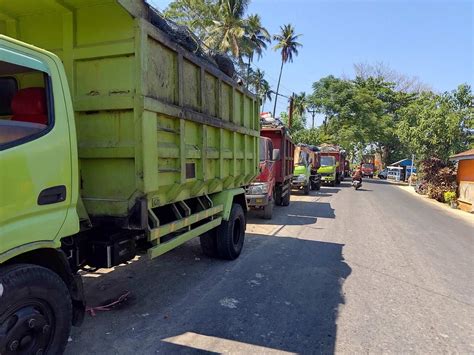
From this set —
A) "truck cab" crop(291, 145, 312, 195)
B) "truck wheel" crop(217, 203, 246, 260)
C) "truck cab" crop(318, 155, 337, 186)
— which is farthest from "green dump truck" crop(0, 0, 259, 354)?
"truck cab" crop(318, 155, 337, 186)

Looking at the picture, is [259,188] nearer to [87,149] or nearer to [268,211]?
[268,211]

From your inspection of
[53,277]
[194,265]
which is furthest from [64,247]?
[194,265]

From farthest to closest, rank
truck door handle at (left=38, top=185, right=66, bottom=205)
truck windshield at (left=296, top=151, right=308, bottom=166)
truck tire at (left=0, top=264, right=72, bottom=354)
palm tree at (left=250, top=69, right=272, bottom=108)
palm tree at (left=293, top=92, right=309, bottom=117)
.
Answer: palm tree at (left=293, top=92, right=309, bottom=117) → palm tree at (left=250, top=69, right=272, bottom=108) → truck windshield at (left=296, top=151, right=308, bottom=166) → truck door handle at (left=38, top=185, right=66, bottom=205) → truck tire at (left=0, top=264, right=72, bottom=354)

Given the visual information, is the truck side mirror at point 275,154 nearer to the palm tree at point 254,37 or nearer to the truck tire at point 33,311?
the truck tire at point 33,311

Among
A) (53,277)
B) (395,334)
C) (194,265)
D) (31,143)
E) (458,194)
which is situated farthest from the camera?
(458,194)

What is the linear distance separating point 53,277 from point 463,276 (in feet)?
20.4

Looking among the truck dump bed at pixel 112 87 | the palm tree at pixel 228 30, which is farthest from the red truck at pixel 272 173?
the palm tree at pixel 228 30

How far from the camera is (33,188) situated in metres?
2.50

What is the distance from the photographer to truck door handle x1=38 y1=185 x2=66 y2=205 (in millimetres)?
2599

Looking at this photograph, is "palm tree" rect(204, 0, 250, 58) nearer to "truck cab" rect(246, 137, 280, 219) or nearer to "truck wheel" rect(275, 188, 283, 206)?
"truck wheel" rect(275, 188, 283, 206)

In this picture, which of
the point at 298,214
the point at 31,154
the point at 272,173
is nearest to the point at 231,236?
the point at 31,154

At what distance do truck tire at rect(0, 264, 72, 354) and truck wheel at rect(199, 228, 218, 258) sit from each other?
11.9 ft

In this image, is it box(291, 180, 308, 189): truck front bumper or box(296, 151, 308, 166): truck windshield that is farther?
box(291, 180, 308, 189): truck front bumper

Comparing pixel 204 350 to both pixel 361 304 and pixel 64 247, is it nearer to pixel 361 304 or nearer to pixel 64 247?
pixel 64 247
